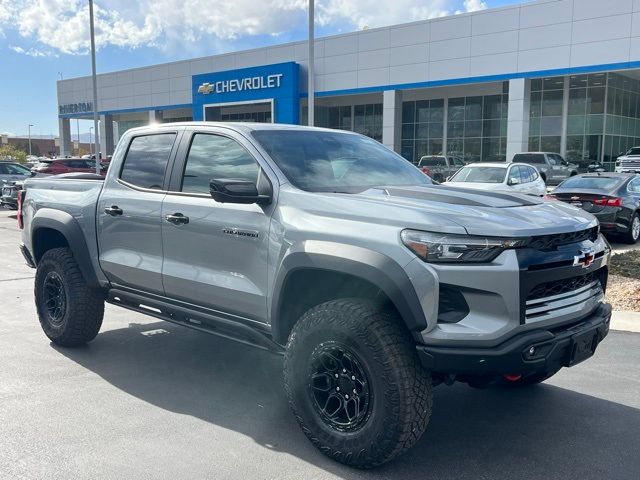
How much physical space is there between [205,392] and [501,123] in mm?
35070

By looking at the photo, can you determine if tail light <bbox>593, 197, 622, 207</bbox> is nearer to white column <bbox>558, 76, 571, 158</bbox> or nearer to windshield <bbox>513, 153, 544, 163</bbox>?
windshield <bbox>513, 153, 544, 163</bbox>

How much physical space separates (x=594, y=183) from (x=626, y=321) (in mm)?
6864

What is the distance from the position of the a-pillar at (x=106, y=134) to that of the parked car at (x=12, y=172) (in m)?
32.3

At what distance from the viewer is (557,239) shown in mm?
3383

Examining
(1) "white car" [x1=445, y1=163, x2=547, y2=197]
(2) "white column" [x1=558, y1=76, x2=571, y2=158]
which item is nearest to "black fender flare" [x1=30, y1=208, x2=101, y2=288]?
(1) "white car" [x1=445, y1=163, x2=547, y2=197]

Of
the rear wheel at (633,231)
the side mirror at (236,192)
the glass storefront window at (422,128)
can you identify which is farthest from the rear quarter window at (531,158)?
the side mirror at (236,192)

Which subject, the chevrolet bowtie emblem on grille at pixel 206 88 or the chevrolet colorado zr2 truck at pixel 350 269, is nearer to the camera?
the chevrolet colorado zr2 truck at pixel 350 269

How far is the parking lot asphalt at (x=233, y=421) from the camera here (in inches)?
138

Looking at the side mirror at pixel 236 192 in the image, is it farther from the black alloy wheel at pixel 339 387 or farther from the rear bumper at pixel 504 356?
the rear bumper at pixel 504 356

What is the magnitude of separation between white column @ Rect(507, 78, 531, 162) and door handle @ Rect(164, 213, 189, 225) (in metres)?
28.8

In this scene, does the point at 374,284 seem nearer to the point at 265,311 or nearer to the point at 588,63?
the point at 265,311

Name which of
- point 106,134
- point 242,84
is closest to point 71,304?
point 242,84

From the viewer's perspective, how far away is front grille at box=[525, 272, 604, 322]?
3.27 m

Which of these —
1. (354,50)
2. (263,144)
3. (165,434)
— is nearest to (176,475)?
(165,434)
